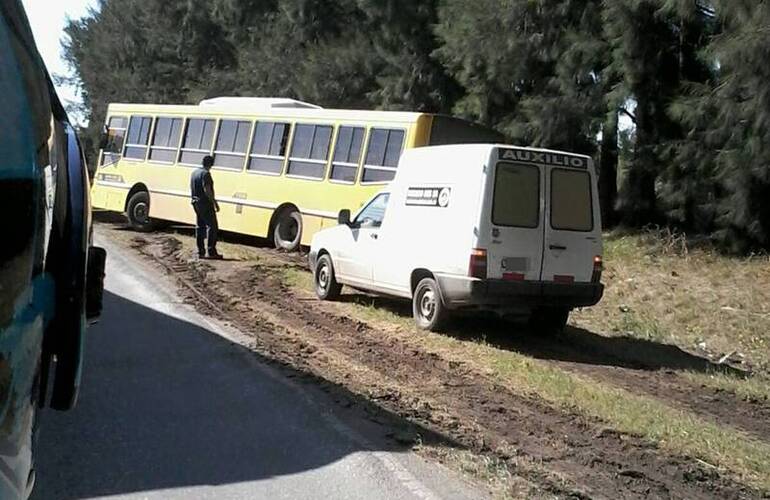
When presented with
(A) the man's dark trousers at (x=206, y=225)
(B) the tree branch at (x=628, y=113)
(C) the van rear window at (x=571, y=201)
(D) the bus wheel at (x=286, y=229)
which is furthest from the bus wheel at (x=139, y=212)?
(C) the van rear window at (x=571, y=201)

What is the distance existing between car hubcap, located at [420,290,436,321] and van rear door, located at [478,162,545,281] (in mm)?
938

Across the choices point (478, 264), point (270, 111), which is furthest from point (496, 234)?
point (270, 111)

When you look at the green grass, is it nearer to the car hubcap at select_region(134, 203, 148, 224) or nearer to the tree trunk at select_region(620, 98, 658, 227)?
the tree trunk at select_region(620, 98, 658, 227)

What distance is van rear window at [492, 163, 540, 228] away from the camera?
10.4m

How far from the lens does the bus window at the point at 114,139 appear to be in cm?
2283

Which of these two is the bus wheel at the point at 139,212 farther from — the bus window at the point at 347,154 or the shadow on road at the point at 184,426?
the shadow on road at the point at 184,426

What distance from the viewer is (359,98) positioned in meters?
26.3

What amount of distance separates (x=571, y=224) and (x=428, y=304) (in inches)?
74.3

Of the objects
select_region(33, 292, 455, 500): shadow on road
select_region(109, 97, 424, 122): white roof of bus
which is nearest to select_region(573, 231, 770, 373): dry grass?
select_region(109, 97, 424, 122): white roof of bus

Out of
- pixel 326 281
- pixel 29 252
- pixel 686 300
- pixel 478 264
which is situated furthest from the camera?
pixel 686 300

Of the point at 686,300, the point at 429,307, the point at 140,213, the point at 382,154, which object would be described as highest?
the point at 382,154

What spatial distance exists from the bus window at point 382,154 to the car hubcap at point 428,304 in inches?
204

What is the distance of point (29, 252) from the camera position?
2.37m

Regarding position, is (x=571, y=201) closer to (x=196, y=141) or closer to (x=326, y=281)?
(x=326, y=281)
